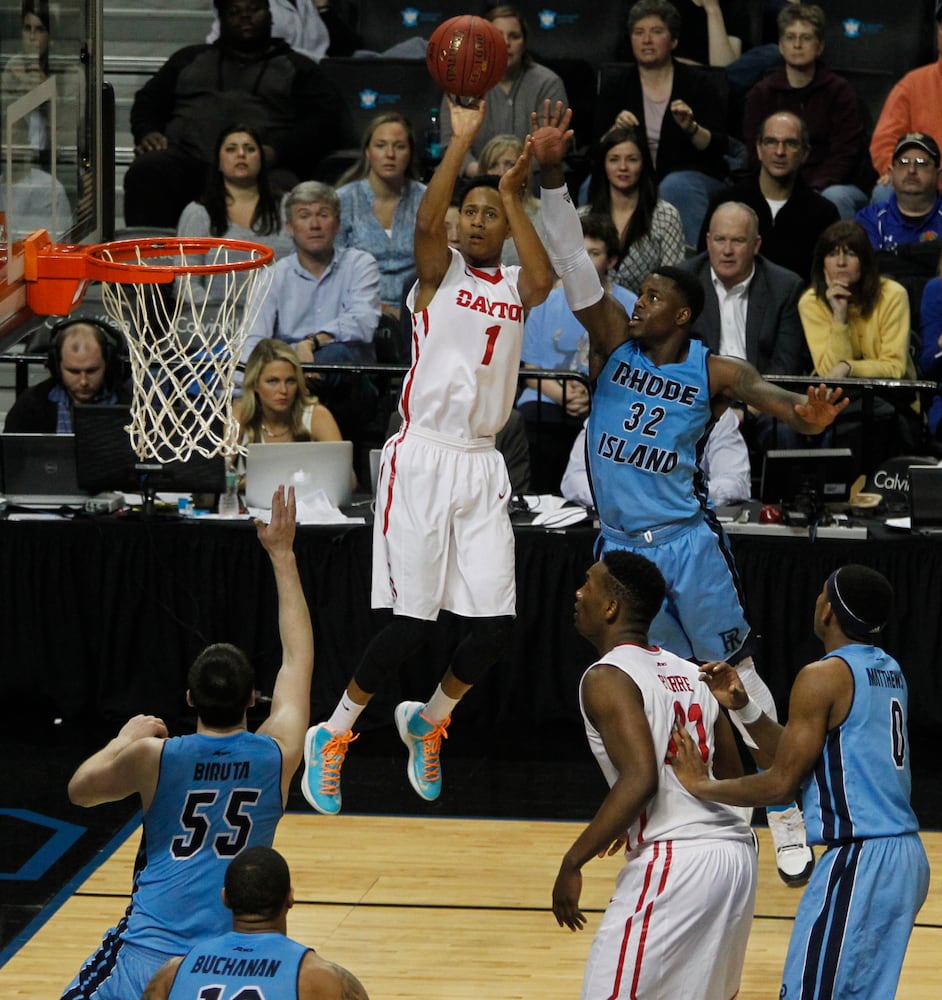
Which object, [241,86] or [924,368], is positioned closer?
[924,368]

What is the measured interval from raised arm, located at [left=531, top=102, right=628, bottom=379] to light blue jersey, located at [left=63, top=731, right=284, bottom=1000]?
2287mm

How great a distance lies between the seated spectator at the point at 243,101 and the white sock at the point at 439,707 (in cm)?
570

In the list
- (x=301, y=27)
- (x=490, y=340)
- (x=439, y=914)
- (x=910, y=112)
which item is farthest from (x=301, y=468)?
(x=910, y=112)

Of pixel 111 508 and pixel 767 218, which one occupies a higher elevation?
pixel 767 218

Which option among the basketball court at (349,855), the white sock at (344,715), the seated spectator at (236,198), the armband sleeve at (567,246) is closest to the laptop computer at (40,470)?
the basketball court at (349,855)

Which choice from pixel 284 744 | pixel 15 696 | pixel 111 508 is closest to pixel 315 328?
pixel 111 508

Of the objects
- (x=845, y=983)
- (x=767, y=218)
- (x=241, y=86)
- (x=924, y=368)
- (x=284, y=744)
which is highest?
(x=241, y=86)

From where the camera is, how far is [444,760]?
28.0 ft

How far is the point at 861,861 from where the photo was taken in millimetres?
4910

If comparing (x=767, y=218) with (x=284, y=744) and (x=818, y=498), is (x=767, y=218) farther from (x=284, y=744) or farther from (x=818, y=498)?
(x=284, y=744)

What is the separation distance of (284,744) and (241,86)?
26.0ft

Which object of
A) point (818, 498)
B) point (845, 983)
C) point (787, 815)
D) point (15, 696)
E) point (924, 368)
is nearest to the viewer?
point (845, 983)

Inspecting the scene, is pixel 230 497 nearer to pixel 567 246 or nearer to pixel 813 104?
pixel 567 246

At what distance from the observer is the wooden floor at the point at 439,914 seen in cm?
618
